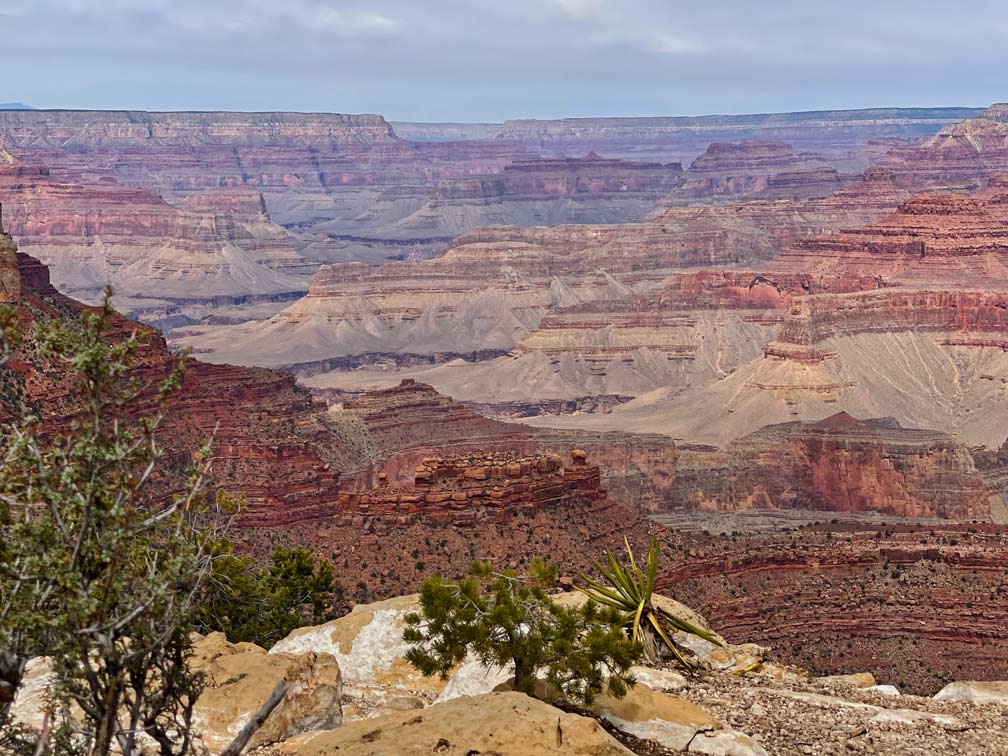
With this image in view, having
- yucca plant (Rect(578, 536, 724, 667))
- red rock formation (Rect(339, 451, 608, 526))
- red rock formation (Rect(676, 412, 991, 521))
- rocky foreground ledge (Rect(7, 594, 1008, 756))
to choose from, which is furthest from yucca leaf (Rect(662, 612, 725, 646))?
red rock formation (Rect(676, 412, 991, 521))

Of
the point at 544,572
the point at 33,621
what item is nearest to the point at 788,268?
the point at 544,572

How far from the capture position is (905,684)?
47000 mm

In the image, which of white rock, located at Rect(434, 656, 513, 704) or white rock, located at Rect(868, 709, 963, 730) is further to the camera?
white rock, located at Rect(434, 656, 513, 704)

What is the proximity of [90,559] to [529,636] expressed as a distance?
9.37 m

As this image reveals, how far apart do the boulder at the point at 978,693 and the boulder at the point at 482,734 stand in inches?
406

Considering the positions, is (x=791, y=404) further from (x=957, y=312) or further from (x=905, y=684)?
(x=905, y=684)

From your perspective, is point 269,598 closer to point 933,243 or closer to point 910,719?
point 910,719

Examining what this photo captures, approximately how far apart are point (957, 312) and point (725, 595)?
10029 cm

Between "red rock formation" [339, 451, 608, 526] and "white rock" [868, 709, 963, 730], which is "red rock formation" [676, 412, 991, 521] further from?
"white rock" [868, 709, 963, 730]

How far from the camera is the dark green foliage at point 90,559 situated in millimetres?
16891

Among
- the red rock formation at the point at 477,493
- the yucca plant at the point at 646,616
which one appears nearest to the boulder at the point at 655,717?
the yucca plant at the point at 646,616

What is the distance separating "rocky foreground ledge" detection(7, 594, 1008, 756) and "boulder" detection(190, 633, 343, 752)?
2cm

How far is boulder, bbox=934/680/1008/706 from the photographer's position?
95.7ft

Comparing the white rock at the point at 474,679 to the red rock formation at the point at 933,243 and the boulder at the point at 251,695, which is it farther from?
the red rock formation at the point at 933,243
